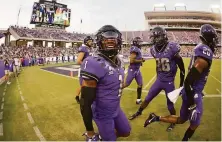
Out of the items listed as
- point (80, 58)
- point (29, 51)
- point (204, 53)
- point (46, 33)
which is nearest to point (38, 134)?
point (80, 58)

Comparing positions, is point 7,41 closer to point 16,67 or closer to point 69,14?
point 69,14

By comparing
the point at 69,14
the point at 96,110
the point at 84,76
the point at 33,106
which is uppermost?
the point at 69,14

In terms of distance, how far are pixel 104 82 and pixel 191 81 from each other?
5.85 feet

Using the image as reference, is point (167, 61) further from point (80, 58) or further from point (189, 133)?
point (80, 58)

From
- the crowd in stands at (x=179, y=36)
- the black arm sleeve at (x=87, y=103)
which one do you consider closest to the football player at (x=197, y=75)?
the black arm sleeve at (x=87, y=103)

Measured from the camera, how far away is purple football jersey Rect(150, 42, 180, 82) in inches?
219

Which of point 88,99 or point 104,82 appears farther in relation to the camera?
point 104,82

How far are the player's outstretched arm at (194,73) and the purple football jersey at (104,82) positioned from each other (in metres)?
1.43

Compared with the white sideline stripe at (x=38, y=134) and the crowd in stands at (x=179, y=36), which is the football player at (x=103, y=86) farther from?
the crowd in stands at (x=179, y=36)

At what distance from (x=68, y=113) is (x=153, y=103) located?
9.55 feet

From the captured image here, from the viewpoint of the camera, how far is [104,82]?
298cm

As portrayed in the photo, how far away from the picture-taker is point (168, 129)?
5461 mm

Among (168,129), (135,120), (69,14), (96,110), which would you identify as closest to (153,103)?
(135,120)

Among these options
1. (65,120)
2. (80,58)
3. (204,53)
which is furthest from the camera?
(80,58)
